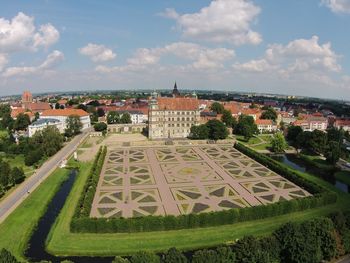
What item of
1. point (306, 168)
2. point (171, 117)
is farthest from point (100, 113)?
point (306, 168)

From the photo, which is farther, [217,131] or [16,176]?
[217,131]

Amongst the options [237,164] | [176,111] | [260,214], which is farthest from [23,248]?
[176,111]

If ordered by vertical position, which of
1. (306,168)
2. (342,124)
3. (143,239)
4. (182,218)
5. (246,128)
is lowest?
(143,239)

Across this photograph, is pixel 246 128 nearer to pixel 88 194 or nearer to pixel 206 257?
pixel 88 194

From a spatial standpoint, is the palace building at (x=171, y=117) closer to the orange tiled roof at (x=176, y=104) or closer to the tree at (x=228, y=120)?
the orange tiled roof at (x=176, y=104)

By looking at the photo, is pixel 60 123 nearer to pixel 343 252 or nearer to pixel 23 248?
pixel 23 248
